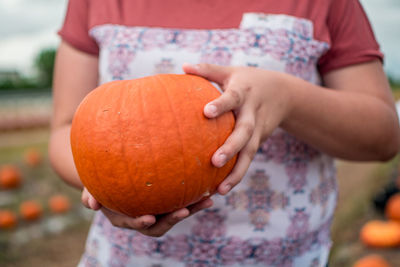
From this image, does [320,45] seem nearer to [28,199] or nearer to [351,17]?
[351,17]

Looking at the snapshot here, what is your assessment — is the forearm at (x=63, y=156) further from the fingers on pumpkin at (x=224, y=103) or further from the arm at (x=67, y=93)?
the fingers on pumpkin at (x=224, y=103)

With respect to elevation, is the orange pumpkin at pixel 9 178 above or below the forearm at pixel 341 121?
below

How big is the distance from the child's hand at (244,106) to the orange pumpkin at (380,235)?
2.87 meters

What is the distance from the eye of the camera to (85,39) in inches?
54.6

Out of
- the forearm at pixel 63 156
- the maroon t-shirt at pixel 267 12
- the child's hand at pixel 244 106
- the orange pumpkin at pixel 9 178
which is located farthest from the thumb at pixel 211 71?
Result: the orange pumpkin at pixel 9 178

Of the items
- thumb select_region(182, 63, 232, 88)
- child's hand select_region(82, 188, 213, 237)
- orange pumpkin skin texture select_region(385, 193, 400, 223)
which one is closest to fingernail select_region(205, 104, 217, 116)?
thumb select_region(182, 63, 232, 88)

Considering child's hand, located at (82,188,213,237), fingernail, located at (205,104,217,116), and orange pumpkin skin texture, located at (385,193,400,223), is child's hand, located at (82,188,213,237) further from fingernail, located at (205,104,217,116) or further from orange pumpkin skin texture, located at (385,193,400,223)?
orange pumpkin skin texture, located at (385,193,400,223)

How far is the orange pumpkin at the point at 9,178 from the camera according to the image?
5.05 meters

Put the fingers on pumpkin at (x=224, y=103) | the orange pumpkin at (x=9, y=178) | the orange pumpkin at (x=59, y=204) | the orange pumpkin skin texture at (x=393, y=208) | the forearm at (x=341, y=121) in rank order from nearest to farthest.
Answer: the fingers on pumpkin at (x=224, y=103) → the forearm at (x=341, y=121) → the orange pumpkin skin texture at (x=393, y=208) → the orange pumpkin at (x=59, y=204) → the orange pumpkin at (x=9, y=178)

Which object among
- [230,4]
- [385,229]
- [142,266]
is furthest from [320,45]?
[385,229]

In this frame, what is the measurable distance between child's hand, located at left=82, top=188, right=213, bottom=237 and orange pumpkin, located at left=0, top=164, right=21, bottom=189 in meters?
4.61

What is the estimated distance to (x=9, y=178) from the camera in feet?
16.6

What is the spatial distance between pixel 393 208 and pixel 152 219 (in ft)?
12.0

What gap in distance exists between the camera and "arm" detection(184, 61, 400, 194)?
923mm
